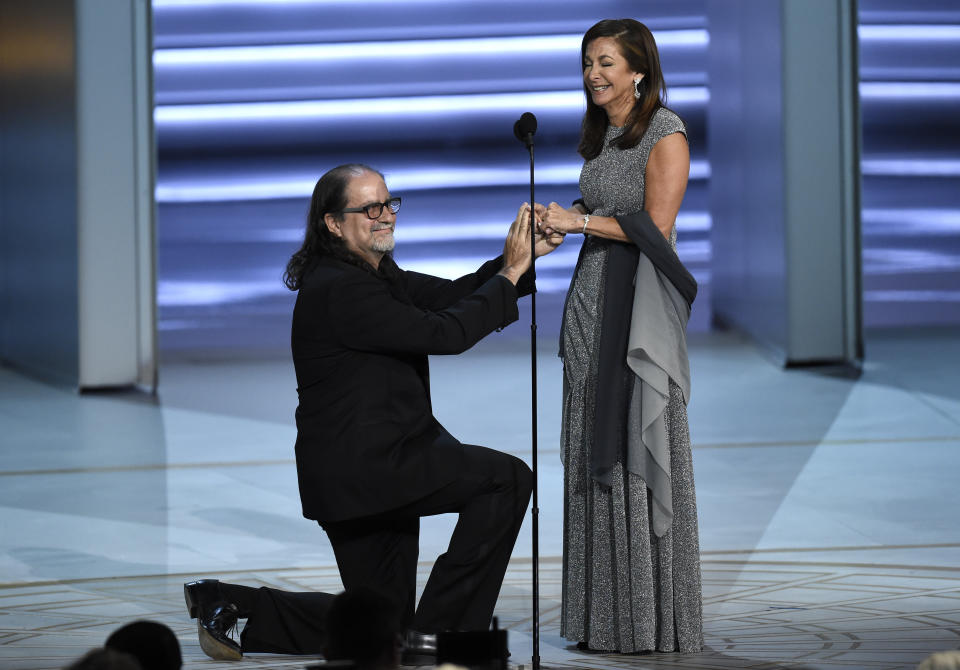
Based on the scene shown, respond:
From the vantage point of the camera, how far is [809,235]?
8.33m

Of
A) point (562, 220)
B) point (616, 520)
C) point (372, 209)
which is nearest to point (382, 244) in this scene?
point (372, 209)

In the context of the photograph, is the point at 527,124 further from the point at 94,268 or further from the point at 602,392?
the point at 94,268

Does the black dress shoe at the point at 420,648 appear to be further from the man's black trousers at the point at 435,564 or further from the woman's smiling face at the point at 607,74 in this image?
the woman's smiling face at the point at 607,74

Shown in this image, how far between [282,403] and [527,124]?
487 centimetres

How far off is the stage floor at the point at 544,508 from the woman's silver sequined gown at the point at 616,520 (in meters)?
0.09

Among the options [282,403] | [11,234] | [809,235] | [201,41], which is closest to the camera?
[282,403]

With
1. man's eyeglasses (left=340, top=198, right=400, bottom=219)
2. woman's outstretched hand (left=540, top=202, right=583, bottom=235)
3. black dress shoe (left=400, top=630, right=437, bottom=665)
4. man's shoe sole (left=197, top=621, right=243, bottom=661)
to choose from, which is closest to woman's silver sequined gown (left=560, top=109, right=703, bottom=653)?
woman's outstretched hand (left=540, top=202, right=583, bottom=235)

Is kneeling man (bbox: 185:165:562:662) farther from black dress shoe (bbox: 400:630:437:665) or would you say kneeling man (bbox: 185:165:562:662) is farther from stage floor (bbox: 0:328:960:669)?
stage floor (bbox: 0:328:960:669)

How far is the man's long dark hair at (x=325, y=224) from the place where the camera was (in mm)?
3264

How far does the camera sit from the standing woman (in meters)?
3.22

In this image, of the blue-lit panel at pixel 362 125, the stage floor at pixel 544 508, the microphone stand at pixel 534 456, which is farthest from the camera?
the blue-lit panel at pixel 362 125

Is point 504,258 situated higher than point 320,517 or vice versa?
point 504,258

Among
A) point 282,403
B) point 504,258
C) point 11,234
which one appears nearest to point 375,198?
point 504,258

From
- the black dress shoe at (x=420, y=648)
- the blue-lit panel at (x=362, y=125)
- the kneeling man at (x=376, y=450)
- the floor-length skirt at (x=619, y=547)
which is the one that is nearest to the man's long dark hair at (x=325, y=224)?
the kneeling man at (x=376, y=450)
